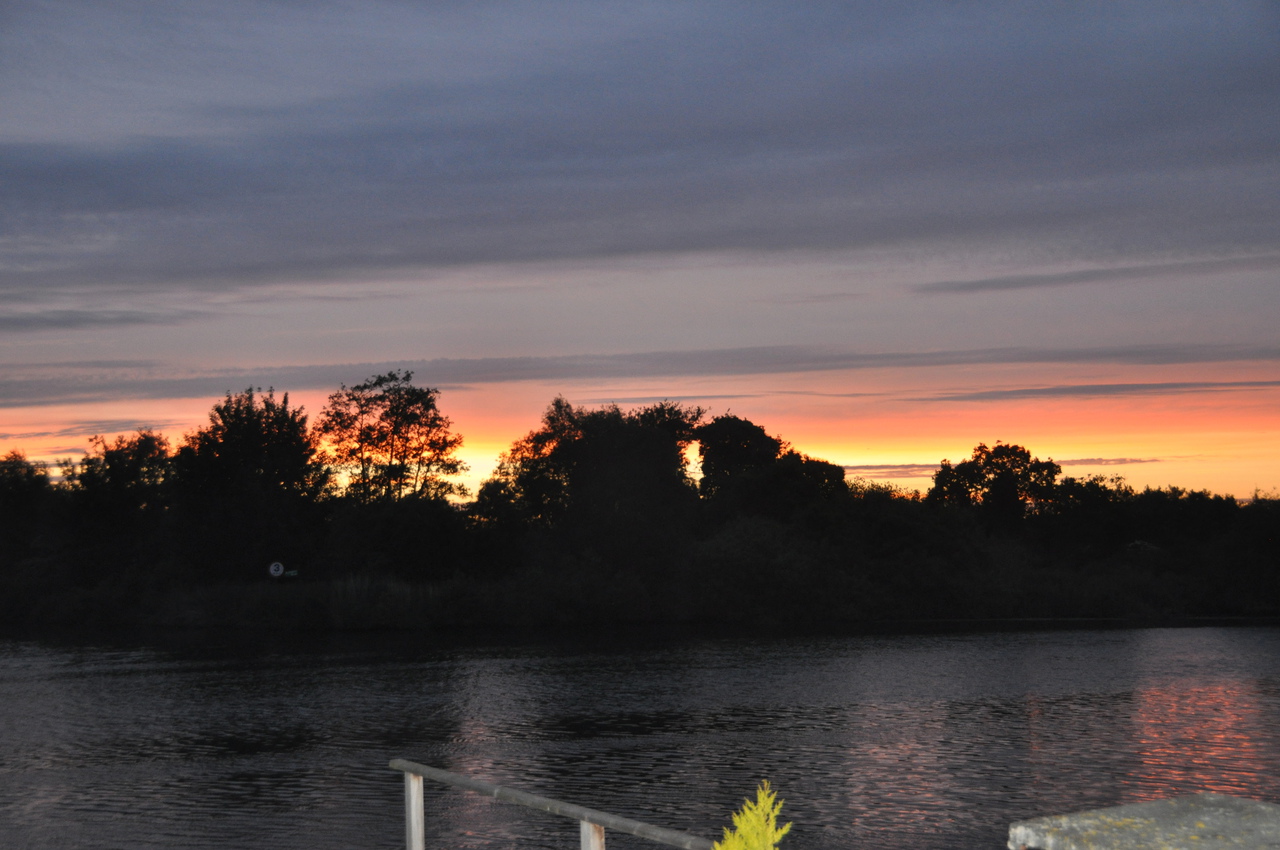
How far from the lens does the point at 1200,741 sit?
23453 mm

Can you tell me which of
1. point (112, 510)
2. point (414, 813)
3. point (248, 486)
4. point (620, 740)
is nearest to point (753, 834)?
point (414, 813)

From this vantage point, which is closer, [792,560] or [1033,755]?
[1033,755]

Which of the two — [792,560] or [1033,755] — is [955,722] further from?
[792,560]

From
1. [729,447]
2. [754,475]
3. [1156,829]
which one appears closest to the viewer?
[1156,829]

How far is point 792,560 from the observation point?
6794 cm

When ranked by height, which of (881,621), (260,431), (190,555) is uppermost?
(260,431)

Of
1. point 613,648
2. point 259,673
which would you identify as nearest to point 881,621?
point 613,648

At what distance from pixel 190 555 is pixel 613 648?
109ft

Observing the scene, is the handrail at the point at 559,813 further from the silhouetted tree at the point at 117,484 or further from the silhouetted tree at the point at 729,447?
the silhouetted tree at the point at 729,447

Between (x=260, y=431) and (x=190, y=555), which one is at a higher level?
(x=260, y=431)

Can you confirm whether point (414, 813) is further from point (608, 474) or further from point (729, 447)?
point (729, 447)

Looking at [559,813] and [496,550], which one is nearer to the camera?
[559,813]

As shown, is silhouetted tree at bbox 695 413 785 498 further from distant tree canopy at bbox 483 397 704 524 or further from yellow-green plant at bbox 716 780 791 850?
yellow-green plant at bbox 716 780 791 850

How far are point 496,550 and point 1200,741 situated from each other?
48158 millimetres
